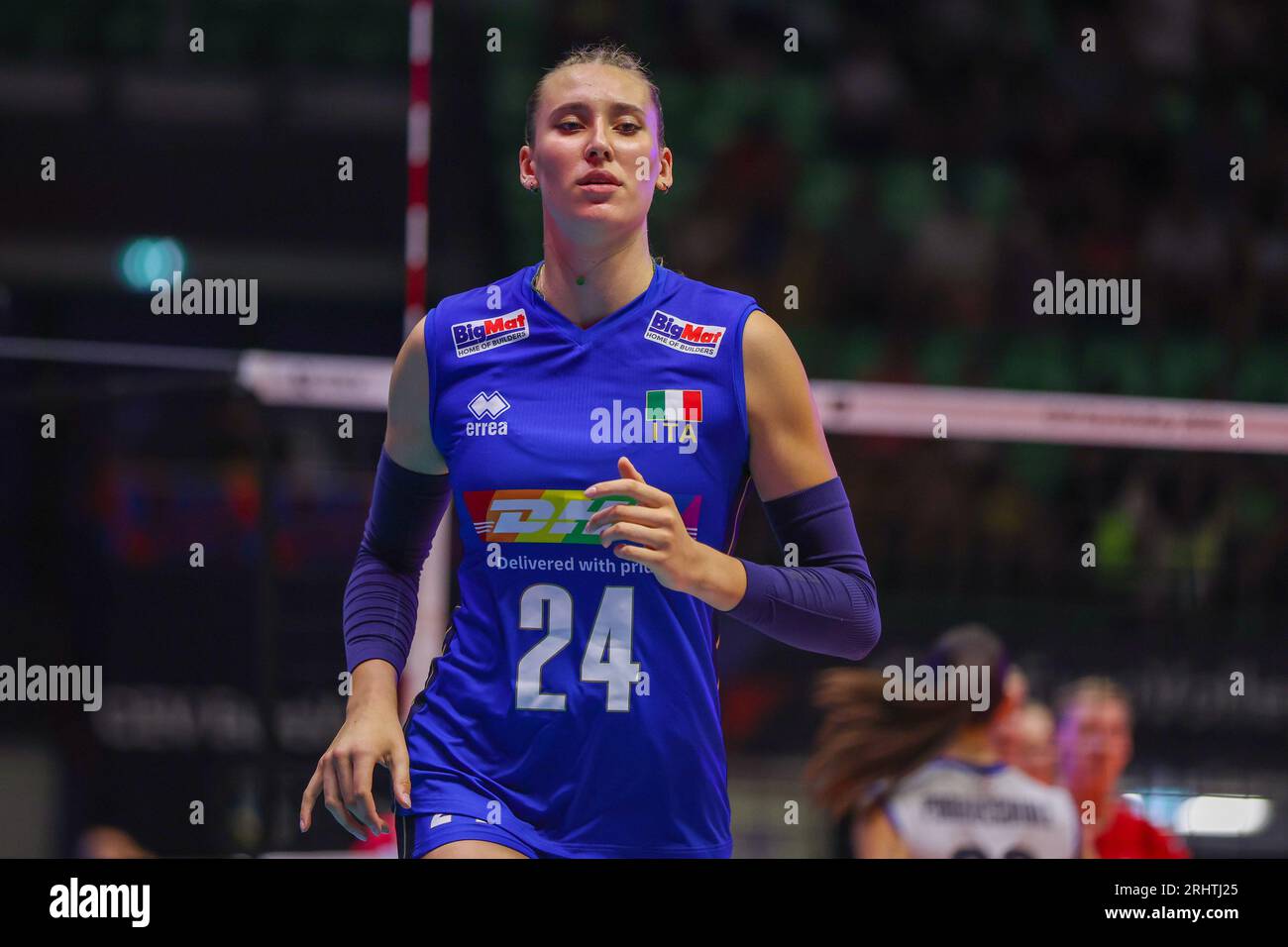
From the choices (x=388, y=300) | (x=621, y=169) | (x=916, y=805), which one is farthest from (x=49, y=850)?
(x=621, y=169)

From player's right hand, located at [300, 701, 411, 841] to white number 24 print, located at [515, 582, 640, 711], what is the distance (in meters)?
0.22

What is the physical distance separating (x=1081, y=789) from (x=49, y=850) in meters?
4.06

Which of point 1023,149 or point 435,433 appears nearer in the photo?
point 435,433

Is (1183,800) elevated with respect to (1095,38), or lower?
lower

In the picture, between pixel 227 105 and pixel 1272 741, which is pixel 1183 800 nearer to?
pixel 1272 741

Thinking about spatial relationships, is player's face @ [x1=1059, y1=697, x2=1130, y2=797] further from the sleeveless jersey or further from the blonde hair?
the blonde hair

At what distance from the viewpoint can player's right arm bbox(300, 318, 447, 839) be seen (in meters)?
2.73

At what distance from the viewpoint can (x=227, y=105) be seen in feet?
31.7

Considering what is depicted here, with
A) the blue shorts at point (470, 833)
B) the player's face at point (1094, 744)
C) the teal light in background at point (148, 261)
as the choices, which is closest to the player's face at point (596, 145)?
the blue shorts at point (470, 833)

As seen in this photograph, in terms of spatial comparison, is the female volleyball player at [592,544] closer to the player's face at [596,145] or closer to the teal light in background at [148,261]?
the player's face at [596,145]

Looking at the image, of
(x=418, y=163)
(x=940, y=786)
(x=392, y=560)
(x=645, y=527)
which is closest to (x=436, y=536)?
(x=418, y=163)

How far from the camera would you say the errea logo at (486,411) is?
9.48 ft

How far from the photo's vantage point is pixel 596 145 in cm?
290

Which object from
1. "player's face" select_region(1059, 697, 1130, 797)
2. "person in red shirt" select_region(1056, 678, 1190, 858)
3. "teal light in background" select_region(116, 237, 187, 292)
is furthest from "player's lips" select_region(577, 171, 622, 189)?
"teal light in background" select_region(116, 237, 187, 292)
